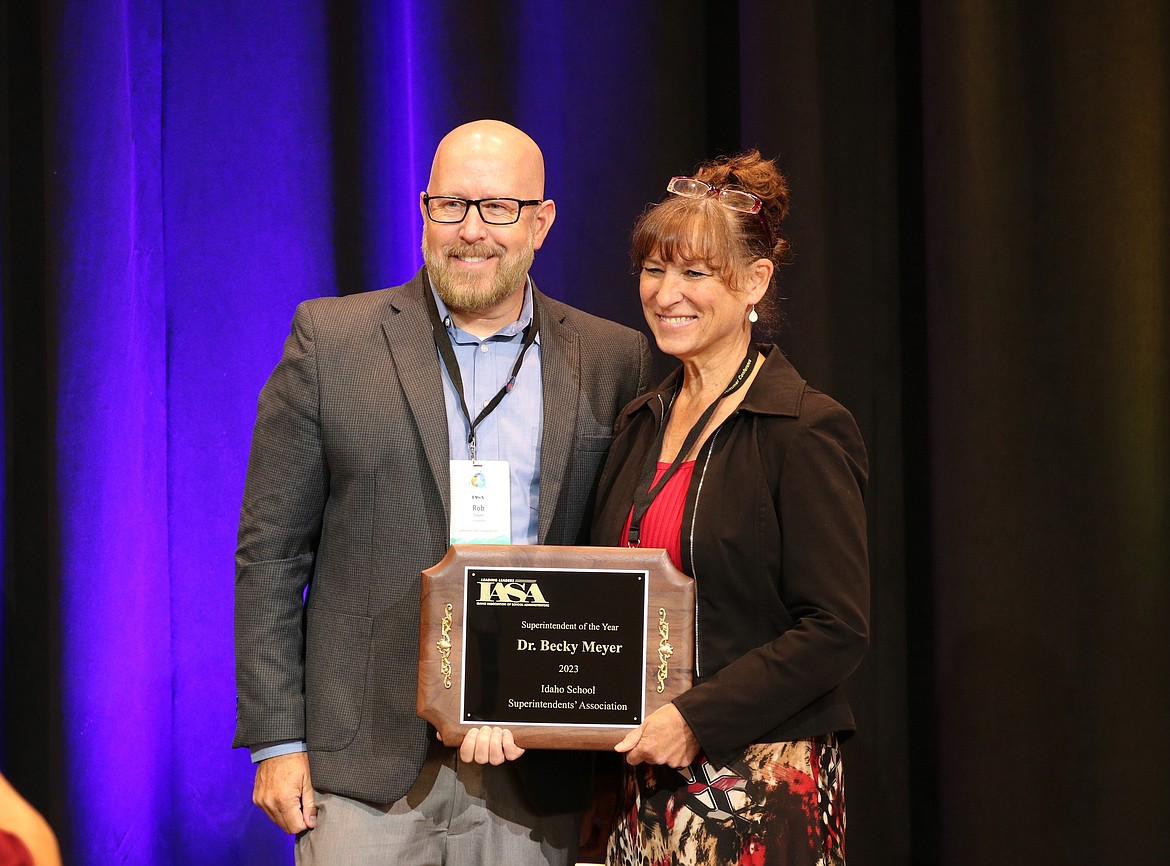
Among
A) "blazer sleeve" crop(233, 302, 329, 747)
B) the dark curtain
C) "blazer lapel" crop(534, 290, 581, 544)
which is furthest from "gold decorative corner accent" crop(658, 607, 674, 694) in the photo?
the dark curtain

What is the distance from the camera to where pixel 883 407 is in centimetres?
323

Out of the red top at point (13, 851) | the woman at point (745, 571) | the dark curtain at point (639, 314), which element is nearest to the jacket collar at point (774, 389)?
the woman at point (745, 571)

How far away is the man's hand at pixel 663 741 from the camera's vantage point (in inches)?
73.5

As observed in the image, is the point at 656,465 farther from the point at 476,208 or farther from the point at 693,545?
the point at 476,208

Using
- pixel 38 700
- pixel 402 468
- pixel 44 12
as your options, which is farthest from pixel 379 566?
pixel 44 12

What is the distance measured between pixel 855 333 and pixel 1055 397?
0.53m

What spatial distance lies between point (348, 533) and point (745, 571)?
746mm

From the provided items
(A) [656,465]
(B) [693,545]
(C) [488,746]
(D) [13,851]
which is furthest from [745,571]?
(D) [13,851]

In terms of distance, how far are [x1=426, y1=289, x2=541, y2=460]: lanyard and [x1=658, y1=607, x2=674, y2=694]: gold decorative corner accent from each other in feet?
1.75

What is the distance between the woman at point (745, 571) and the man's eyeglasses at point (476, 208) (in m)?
0.33

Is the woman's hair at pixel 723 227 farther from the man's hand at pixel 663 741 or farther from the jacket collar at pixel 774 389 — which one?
the man's hand at pixel 663 741

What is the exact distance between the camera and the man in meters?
2.17

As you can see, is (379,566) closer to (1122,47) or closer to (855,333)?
(855,333)

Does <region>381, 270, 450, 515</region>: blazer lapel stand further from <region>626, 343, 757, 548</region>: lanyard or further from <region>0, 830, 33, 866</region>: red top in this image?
<region>0, 830, 33, 866</region>: red top
